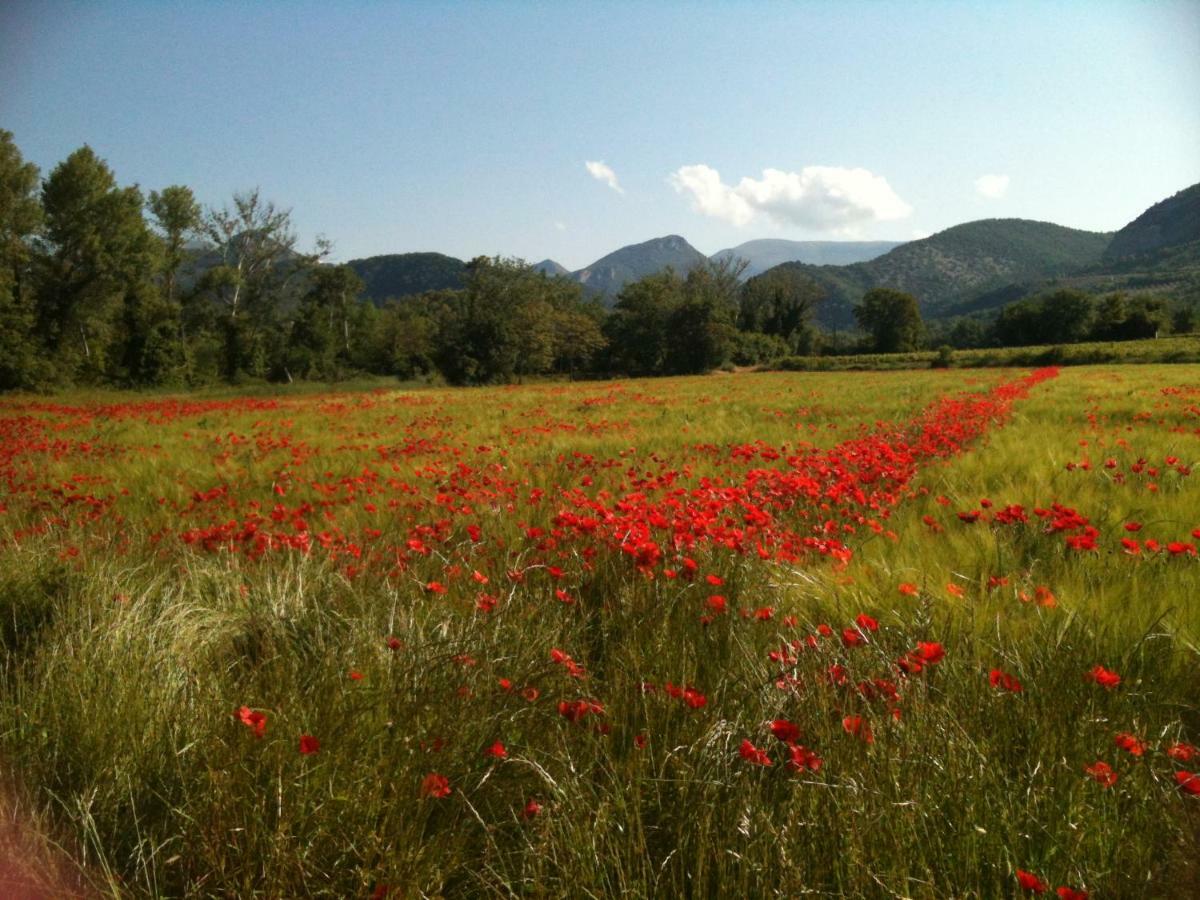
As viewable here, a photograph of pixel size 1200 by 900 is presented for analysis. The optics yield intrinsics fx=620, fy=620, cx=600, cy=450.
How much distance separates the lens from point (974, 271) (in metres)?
190

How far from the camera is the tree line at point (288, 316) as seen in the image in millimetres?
31062

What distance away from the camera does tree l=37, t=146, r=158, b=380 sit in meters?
31.1

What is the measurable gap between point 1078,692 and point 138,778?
2522 mm

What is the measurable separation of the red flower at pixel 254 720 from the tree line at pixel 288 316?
116ft

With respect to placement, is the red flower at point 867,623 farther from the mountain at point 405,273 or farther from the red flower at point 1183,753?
the mountain at point 405,273

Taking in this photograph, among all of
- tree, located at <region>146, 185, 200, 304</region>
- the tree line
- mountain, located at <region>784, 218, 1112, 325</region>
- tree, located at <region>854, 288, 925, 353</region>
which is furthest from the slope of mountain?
tree, located at <region>146, 185, 200, 304</region>

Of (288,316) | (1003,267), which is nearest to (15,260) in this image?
(288,316)

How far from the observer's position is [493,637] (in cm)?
216

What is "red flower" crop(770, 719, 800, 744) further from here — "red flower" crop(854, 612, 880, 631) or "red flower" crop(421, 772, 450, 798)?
"red flower" crop(421, 772, 450, 798)

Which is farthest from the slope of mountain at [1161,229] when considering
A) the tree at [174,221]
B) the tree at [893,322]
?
the tree at [174,221]

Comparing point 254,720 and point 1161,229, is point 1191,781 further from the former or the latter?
point 1161,229

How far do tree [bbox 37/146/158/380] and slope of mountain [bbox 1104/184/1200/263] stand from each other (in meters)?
190

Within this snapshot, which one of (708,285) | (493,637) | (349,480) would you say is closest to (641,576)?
(493,637)

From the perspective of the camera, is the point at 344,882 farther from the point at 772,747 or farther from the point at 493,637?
the point at 772,747
